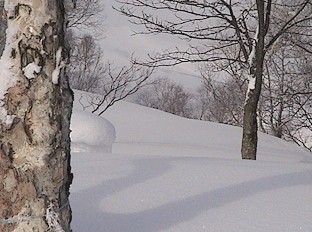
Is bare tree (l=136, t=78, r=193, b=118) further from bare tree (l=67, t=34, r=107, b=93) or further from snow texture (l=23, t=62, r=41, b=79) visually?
snow texture (l=23, t=62, r=41, b=79)

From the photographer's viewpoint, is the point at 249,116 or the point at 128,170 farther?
the point at 249,116

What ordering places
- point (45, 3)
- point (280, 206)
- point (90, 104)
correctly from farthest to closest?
point (90, 104) → point (280, 206) → point (45, 3)

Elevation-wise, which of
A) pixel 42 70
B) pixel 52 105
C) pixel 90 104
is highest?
pixel 42 70

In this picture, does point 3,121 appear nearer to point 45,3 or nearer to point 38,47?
point 38,47

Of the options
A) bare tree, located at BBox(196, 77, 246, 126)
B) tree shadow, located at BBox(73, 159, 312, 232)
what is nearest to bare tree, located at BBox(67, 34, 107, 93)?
bare tree, located at BBox(196, 77, 246, 126)

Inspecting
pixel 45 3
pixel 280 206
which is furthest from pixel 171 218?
pixel 45 3

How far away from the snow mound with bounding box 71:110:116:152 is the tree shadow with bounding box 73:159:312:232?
185cm

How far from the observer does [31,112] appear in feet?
6.42

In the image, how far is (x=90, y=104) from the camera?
13430 mm

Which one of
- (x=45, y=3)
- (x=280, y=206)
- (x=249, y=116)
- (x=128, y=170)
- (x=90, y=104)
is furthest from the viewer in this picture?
(x=90, y=104)

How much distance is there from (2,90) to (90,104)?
11527 millimetres

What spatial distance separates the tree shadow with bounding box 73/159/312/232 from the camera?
2.84 meters

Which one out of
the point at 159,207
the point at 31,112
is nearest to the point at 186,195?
the point at 159,207

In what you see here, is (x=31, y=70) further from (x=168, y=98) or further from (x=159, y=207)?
(x=168, y=98)
